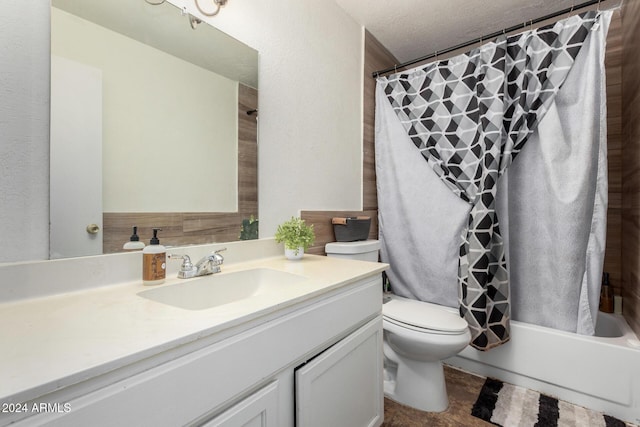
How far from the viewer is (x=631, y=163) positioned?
1629mm

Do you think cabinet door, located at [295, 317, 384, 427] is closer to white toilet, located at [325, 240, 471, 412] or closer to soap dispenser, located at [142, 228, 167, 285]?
white toilet, located at [325, 240, 471, 412]

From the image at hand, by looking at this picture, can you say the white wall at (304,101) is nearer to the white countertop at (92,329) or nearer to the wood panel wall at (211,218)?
the wood panel wall at (211,218)

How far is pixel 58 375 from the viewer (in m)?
0.41

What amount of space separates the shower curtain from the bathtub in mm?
88

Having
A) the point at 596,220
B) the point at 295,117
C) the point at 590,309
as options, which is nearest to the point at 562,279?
the point at 590,309

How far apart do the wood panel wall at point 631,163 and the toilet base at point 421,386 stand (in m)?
1.03

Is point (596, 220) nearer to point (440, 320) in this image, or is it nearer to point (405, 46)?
point (440, 320)

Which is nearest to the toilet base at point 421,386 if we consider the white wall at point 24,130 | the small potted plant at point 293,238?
the small potted plant at point 293,238

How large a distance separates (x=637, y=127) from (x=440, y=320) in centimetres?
144

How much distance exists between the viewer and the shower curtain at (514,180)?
4.91ft

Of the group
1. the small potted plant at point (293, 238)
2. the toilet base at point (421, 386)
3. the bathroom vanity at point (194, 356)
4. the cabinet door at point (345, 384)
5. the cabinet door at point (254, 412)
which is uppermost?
the small potted plant at point (293, 238)

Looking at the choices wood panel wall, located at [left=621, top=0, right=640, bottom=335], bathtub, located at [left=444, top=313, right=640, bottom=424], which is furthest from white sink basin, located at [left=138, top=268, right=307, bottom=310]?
wood panel wall, located at [left=621, top=0, right=640, bottom=335]

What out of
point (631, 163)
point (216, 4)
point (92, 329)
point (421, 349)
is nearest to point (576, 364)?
point (421, 349)

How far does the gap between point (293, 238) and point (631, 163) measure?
194 cm
